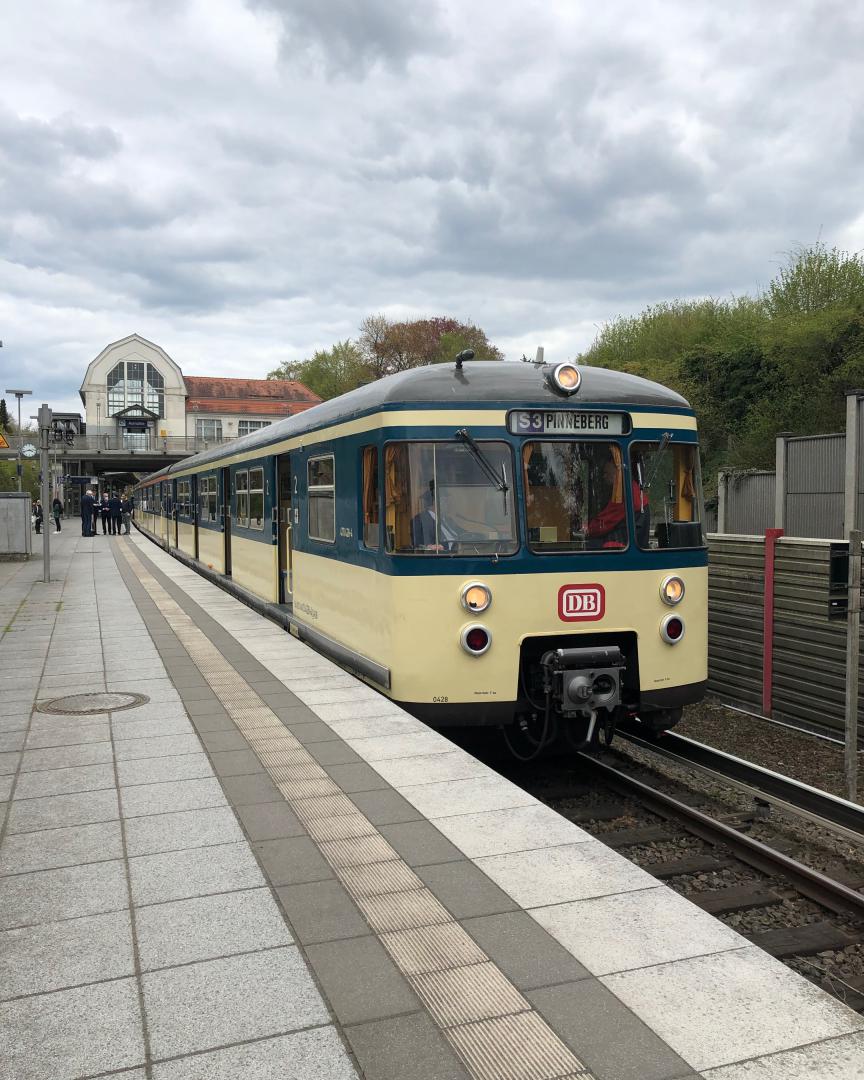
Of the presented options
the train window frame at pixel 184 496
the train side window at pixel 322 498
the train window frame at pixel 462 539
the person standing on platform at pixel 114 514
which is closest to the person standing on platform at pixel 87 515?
the person standing on platform at pixel 114 514

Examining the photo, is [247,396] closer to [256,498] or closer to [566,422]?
[256,498]

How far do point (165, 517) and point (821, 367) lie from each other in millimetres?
20411

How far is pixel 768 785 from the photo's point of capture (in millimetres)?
6547

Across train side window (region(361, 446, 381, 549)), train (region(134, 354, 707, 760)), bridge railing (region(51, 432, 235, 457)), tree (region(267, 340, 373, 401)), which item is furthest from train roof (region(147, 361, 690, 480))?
bridge railing (region(51, 432, 235, 457))

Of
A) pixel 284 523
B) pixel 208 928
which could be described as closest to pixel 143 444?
pixel 284 523

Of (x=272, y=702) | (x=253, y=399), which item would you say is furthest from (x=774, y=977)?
(x=253, y=399)

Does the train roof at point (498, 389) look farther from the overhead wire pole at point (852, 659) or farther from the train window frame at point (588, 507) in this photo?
the overhead wire pole at point (852, 659)

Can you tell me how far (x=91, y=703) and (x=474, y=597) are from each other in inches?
126

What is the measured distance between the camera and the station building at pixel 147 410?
275 feet

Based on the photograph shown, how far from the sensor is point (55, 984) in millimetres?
3006

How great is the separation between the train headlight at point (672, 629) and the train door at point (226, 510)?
10484mm

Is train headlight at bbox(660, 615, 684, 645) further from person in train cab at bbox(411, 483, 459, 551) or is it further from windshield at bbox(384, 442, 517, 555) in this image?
person in train cab at bbox(411, 483, 459, 551)

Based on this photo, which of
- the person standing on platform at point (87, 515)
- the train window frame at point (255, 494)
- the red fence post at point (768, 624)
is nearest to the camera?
the red fence post at point (768, 624)

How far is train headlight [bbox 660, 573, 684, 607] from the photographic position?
6746 mm
